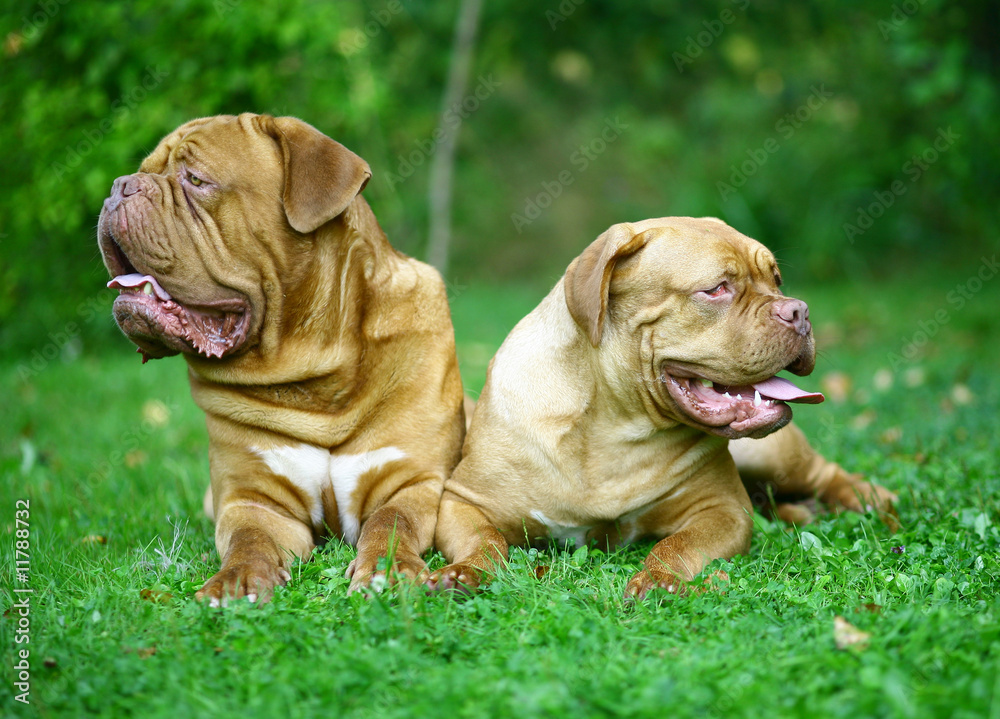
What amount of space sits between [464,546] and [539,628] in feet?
2.83

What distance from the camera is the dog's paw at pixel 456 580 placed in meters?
3.00

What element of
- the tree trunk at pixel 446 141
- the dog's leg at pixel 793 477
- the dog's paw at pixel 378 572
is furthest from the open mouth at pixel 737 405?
the tree trunk at pixel 446 141

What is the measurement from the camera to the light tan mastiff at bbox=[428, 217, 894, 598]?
3324 millimetres

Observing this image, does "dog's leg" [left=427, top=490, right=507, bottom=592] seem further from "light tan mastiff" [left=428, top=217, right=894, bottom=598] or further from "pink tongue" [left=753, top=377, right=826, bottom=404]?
"pink tongue" [left=753, top=377, right=826, bottom=404]

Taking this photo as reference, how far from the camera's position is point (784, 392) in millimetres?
3406

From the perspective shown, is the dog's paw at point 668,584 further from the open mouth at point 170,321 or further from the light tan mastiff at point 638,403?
the open mouth at point 170,321

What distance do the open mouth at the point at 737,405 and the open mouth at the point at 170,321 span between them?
1661 mm

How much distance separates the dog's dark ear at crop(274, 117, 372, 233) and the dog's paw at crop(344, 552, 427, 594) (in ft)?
4.09

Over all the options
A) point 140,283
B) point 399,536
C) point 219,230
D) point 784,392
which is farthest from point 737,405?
point 140,283

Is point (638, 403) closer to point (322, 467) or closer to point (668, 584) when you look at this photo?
point (668, 584)

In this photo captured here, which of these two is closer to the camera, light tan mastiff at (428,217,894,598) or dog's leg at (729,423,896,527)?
light tan mastiff at (428,217,894,598)

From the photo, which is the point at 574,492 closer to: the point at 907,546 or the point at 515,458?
the point at 515,458

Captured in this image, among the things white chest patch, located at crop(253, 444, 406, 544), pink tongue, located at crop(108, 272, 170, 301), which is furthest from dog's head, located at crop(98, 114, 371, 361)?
white chest patch, located at crop(253, 444, 406, 544)

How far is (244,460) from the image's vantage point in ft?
12.1
